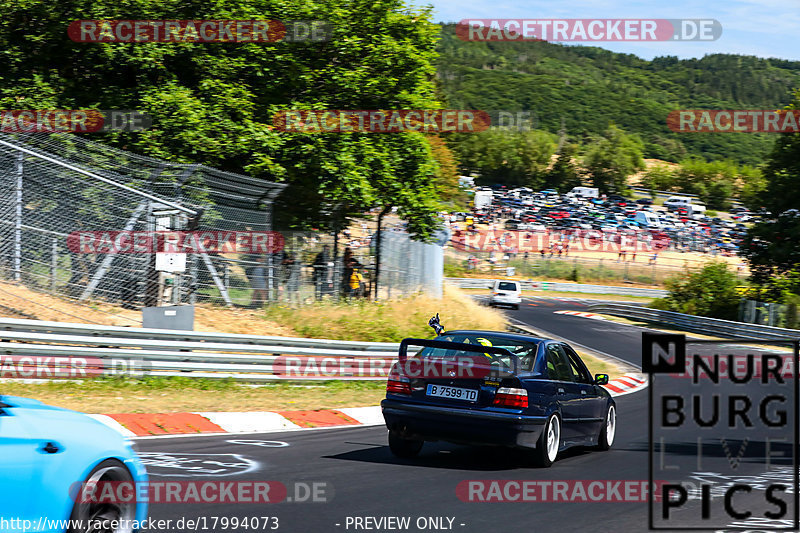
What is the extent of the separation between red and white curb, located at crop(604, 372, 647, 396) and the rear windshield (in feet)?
32.5

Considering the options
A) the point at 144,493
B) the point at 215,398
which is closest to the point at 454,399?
the point at 144,493

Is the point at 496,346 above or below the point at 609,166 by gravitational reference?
below

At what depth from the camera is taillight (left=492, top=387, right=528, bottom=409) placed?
8.59 m

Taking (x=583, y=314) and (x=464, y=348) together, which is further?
(x=583, y=314)

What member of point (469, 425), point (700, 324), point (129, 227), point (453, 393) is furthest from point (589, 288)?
point (469, 425)

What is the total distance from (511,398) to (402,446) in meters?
1.44

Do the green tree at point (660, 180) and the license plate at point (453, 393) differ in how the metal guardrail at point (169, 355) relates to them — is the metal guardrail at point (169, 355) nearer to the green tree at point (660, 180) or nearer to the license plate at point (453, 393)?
the license plate at point (453, 393)

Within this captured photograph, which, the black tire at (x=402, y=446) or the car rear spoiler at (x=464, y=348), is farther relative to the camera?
the black tire at (x=402, y=446)

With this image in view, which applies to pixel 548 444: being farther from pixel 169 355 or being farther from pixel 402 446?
pixel 169 355

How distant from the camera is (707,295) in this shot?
146ft

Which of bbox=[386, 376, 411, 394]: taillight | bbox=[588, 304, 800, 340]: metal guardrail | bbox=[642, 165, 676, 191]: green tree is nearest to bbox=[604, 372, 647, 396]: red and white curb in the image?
bbox=[386, 376, 411, 394]: taillight

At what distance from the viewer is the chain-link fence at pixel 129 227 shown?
1407 cm

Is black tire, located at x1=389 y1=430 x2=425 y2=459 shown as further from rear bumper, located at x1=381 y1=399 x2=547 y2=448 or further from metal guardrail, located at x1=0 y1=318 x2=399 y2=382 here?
metal guardrail, located at x1=0 y1=318 x2=399 y2=382

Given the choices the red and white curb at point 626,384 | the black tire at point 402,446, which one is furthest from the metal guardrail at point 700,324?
the black tire at point 402,446
